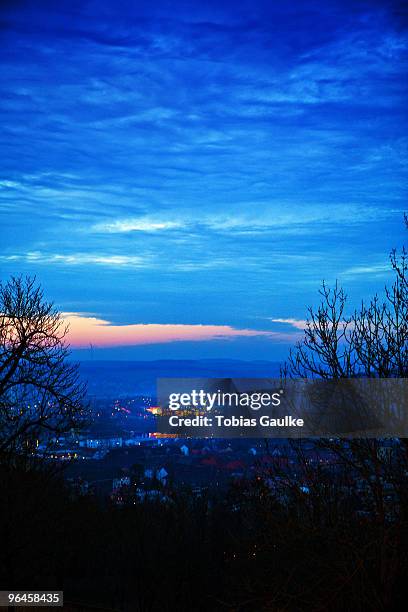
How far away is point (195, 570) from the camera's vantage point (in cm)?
2598

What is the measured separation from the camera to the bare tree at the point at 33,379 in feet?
53.6

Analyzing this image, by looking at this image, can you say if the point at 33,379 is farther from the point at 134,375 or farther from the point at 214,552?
the point at 134,375

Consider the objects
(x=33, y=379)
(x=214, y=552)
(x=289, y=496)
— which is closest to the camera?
(x=289, y=496)

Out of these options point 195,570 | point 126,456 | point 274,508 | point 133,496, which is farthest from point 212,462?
point 274,508

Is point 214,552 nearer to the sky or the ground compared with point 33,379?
nearer to the ground

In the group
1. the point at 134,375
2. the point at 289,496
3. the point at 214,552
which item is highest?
the point at 134,375

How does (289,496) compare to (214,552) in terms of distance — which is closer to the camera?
(289,496)

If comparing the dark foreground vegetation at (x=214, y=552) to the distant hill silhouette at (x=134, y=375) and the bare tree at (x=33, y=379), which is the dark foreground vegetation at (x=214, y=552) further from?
the distant hill silhouette at (x=134, y=375)

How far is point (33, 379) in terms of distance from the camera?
16.8 metres

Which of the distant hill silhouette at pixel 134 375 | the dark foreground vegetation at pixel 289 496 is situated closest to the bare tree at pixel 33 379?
the dark foreground vegetation at pixel 289 496

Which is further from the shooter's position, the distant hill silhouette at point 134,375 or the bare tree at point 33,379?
the distant hill silhouette at point 134,375

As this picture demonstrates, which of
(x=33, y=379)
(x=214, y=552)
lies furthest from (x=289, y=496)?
(x=214, y=552)

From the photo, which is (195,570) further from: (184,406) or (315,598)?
(315,598)

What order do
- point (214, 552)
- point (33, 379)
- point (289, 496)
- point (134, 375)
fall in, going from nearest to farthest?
point (289, 496) → point (33, 379) → point (214, 552) → point (134, 375)
